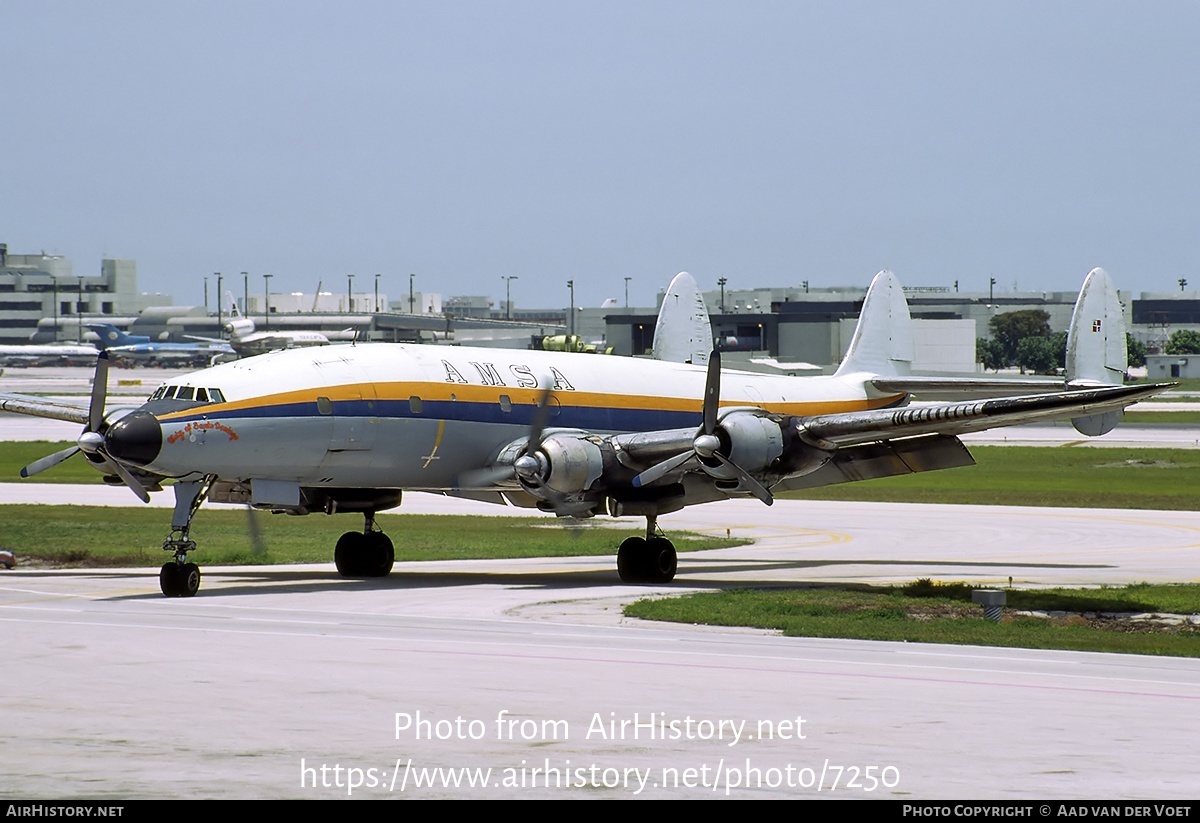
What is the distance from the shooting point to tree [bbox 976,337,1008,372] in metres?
187

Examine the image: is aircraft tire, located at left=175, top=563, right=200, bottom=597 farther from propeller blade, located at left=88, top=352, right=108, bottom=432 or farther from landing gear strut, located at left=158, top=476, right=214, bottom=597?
propeller blade, located at left=88, top=352, right=108, bottom=432

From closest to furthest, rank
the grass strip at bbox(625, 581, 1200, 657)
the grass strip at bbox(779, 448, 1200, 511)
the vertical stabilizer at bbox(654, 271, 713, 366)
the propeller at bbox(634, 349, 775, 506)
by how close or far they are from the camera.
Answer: the grass strip at bbox(625, 581, 1200, 657) → the propeller at bbox(634, 349, 775, 506) → the vertical stabilizer at bbox(654, 271, 713, 366) → the grass strip at bbox(779, 448, 1200, 511)

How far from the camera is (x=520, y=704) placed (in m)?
15.8

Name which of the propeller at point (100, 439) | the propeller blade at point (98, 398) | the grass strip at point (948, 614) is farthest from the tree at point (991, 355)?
the propeller at point (100, 439)

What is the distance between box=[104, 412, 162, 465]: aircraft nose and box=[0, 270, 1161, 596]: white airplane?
0.04 meters

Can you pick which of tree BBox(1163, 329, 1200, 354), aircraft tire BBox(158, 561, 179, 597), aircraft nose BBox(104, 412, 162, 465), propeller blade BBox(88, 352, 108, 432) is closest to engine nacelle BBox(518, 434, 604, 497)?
aircraft tire BBox(158, 561, 179, 597)

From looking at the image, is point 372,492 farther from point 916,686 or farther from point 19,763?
point 19,763

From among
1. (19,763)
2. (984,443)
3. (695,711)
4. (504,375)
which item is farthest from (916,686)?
(984,443)

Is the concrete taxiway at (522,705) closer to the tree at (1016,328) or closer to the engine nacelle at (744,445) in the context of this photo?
the engine nacelle at (744,445)

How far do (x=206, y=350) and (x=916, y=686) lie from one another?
187026 millimetres

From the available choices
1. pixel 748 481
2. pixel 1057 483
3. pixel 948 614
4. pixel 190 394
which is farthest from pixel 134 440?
pixel 1057 483

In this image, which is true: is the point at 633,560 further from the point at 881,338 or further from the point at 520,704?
the point at 520,704
